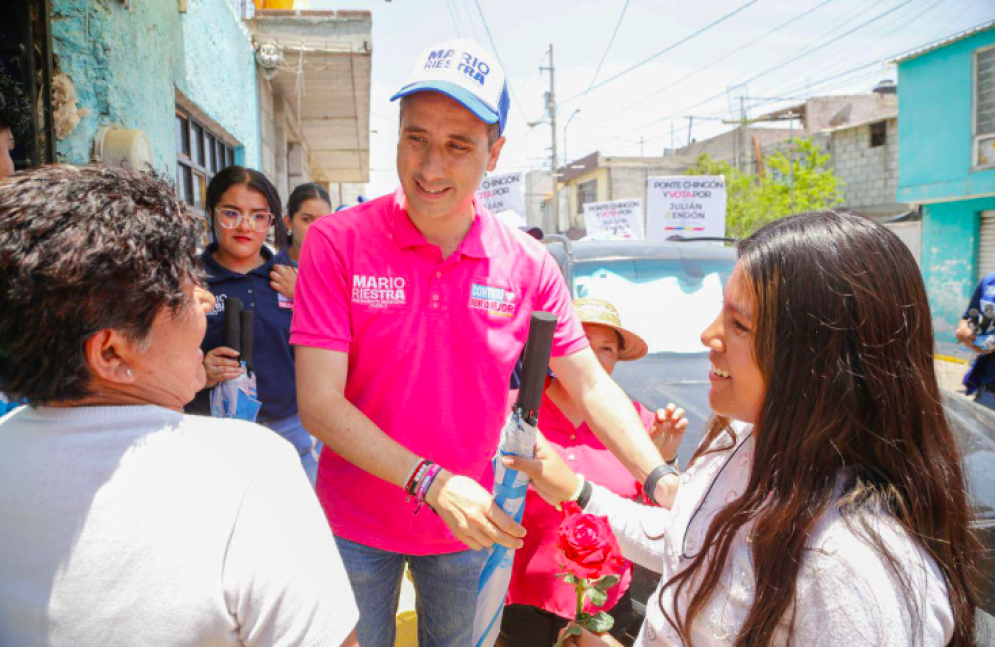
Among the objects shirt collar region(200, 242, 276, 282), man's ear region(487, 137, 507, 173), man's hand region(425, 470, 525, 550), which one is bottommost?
man's hand region(425, 470, 525, 550)

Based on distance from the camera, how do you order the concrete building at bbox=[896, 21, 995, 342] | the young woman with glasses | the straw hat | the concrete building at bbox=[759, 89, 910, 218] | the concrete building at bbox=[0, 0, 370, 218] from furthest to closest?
the concrete building at bbox=[759, 89, 910, 218]
the concrete building at bbox=[896, 21, 995, 342]
the concrete building at bbox=[0, 0, 370, 218]
the young woman with glasses
the straw hat

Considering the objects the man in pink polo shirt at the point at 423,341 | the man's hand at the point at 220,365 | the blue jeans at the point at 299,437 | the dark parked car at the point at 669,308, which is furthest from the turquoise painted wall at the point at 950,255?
the man's hand at the point at 220,365

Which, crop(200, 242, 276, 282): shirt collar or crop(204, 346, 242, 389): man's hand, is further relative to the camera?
crop(200, 242, 276, 282): shirt collar

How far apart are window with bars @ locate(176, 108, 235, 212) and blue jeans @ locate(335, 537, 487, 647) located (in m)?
4.15

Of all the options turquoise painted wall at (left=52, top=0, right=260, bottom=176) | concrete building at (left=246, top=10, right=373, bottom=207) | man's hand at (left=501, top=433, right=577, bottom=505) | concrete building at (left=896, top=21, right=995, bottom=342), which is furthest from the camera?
concrete building at (left=896, top=21, right=995, bottom=342)

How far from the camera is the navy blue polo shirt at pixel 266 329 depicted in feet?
9.04

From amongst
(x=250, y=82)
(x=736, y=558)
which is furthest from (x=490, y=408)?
(x=250, y=82)

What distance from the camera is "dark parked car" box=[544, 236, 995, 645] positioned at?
131 inches

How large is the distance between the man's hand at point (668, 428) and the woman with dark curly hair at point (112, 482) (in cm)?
135

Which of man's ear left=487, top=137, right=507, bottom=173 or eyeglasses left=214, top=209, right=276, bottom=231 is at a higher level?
man's ear left=487, top=137, right=507, bottom=173

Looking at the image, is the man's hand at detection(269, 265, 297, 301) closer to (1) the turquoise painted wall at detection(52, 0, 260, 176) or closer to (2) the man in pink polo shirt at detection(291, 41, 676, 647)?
(2) the man in pink polo shirt at detection(291, 41, 676, 647)

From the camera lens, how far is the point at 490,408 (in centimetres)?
188

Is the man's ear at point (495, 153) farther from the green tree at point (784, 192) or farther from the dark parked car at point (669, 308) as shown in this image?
the green tree at point (784, 192)

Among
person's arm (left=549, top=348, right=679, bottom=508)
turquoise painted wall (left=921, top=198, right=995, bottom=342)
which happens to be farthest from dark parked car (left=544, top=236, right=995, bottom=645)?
turquoise painted wall (left=921, top=198, right=995, bottom=342)
